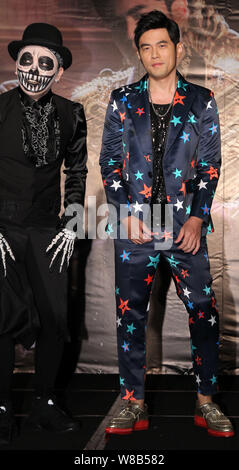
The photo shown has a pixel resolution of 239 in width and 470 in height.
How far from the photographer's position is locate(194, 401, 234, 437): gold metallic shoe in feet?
8.48

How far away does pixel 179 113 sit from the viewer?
2.67 metres

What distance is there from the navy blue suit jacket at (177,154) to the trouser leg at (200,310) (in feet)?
0.50

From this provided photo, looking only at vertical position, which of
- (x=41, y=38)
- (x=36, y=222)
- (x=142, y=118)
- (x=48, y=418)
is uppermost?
(x=41, y=38)

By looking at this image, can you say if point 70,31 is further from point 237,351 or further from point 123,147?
point 237,351

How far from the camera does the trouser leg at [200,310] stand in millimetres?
2658

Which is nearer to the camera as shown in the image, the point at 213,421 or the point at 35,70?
the point at 213,421

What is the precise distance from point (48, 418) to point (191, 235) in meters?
1.07

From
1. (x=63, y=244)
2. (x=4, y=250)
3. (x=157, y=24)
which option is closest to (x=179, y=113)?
(x=157, y=24)

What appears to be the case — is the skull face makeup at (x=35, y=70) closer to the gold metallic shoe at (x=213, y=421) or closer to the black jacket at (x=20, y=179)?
the black jacket at (x=20, y=179)

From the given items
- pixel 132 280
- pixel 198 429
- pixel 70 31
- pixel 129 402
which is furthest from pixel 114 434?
pixel 70 31

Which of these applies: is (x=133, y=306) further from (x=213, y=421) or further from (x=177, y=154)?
(x=177, y=154)

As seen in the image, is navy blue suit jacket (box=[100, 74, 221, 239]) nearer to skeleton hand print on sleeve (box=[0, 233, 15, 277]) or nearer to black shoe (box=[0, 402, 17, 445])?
skeleton hand print on sleeve (box=[0, 233, 15, 277])

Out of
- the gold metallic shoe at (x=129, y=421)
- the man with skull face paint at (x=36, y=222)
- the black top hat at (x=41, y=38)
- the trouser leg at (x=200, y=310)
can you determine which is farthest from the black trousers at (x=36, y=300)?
the black top hat at (x=41, y=38)

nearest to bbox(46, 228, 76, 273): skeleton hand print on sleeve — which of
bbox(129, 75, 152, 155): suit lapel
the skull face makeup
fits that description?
bbox(129, 75, 152, 155): suit lapel
